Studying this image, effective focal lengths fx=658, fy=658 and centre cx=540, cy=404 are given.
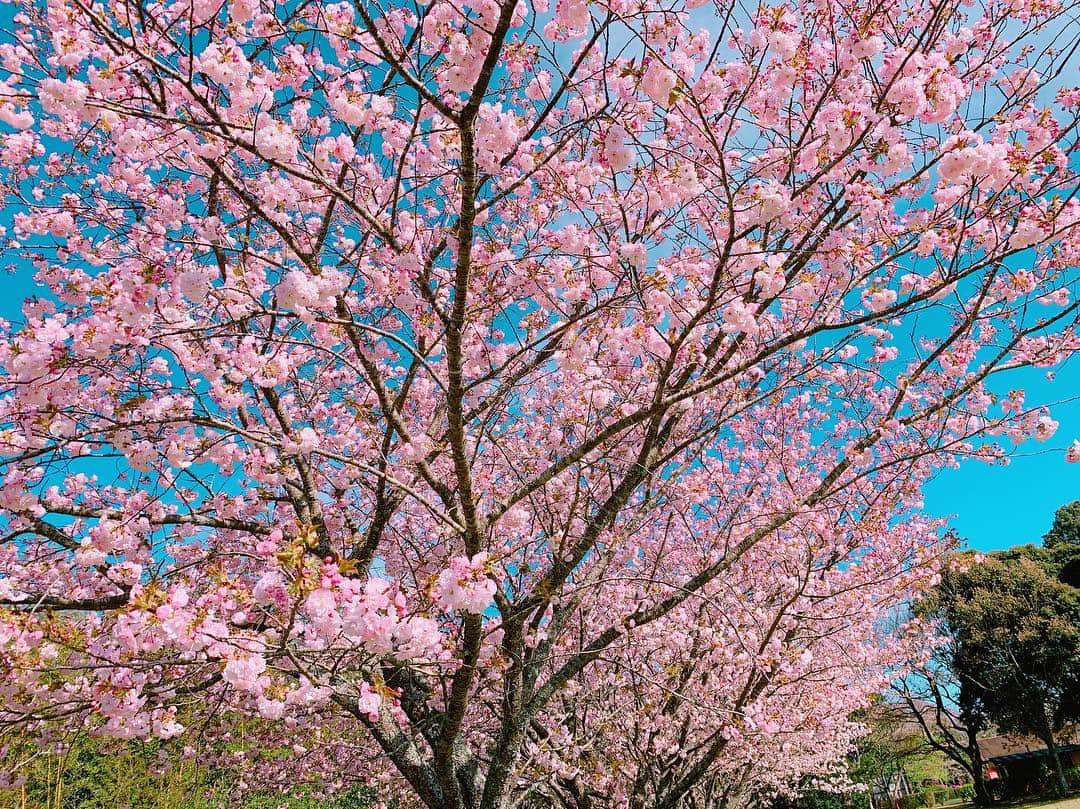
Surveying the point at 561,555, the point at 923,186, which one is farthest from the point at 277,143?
the point at 923,186

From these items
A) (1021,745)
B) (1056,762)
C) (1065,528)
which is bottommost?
(1056,762)

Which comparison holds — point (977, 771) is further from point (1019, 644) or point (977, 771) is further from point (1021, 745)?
point (1019, 644)

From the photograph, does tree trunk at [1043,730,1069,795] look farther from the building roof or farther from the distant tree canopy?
the building roof

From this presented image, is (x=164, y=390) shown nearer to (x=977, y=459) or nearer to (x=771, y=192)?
(x=771, y=192)

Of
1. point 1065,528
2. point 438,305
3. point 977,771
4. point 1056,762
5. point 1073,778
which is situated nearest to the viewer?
point 438,305

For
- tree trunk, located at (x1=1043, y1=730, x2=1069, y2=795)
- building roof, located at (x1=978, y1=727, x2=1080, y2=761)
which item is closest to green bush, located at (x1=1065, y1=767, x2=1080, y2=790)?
building roof, located at (x1=978, y1=727, x2=1080, y2=761)

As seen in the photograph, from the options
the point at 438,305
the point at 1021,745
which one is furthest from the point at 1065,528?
the point at 438,305

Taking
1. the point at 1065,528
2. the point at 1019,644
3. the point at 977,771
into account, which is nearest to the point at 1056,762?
the point at 977,771

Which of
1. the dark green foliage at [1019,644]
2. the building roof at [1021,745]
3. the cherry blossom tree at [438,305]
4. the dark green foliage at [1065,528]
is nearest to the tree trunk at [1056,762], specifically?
the dark green foliage at [1019,644]

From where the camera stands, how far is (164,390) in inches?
149

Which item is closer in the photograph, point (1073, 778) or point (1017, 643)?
point (1017, 643)

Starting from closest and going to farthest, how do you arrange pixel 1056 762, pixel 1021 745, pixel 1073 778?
pixel 1056 762, pixel 1073 778, pixel 1021 745

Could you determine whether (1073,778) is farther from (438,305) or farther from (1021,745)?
(438,305)

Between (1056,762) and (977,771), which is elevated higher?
(1056,762)
